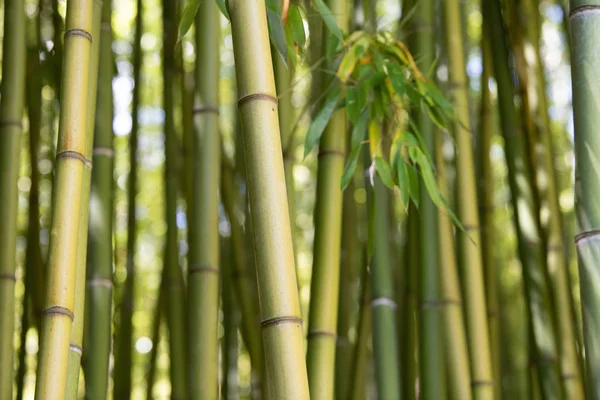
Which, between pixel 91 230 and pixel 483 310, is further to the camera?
pixel 483 310

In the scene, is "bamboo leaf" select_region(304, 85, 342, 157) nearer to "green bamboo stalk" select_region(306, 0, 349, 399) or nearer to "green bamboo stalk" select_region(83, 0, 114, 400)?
"green bamboo stalk" select_region(306, 0, 349, 399)

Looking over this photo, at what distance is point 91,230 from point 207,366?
28 centimetres

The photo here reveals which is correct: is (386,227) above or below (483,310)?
above

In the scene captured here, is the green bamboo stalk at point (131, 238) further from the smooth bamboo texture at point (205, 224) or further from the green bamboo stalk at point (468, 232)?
Answer: the green bamboo stalk at point (468, 232)

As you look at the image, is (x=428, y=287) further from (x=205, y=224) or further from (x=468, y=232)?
(x=205, y=224)

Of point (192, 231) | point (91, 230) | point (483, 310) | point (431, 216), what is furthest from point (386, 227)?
point (91, 230)

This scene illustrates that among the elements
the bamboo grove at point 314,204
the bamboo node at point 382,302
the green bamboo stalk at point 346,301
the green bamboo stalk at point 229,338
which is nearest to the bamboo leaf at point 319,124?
the bamboo grove at point 314,204

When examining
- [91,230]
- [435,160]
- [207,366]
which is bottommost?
[207,366]

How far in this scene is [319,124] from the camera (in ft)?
3.81

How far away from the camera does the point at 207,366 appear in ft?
3.79

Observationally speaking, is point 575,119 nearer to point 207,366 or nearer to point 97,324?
point 207,366

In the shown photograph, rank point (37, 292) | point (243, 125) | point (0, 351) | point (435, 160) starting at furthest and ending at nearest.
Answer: point (37, 292), point (435, 160), point (0, 351), point (243, 125)

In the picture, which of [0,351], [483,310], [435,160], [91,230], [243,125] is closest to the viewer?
[243,125]

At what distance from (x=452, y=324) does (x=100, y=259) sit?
0.53m
